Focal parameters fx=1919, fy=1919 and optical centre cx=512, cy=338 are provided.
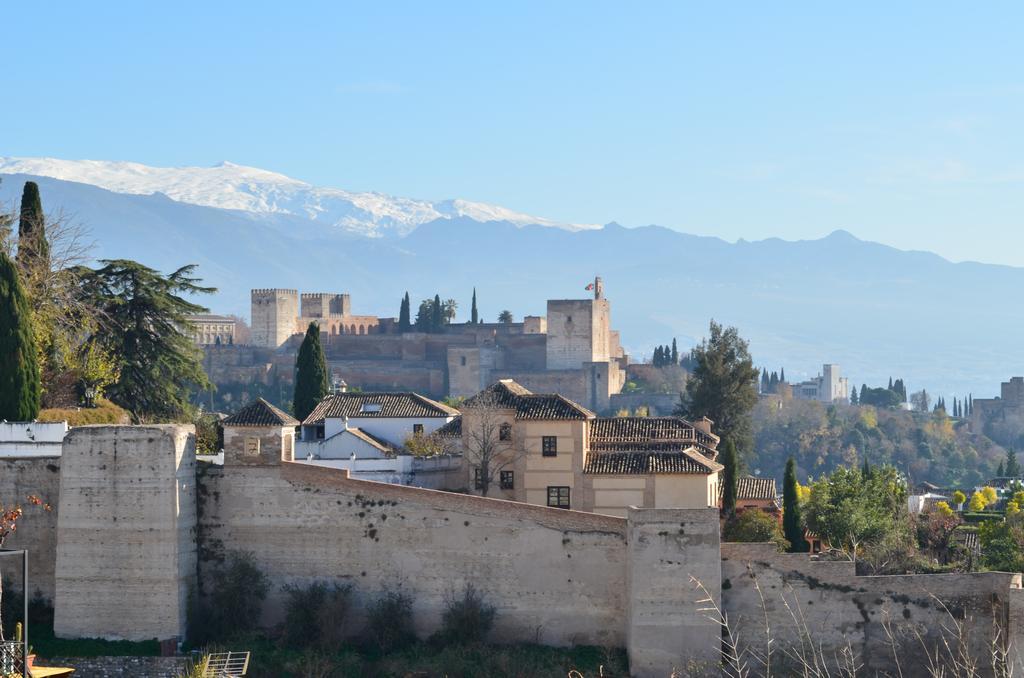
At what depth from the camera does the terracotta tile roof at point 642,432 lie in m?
40.6

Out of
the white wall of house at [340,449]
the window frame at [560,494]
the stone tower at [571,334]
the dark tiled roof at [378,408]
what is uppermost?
the stone tower at [571,334]

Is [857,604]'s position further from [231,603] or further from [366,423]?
[366,423]

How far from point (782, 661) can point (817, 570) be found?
172 centimetres

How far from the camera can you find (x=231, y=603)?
A: 34094 millimetres

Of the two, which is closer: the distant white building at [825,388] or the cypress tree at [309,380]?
the cypress tree at [309,380]

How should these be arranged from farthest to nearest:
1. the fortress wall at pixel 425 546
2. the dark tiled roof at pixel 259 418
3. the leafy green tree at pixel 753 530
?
1. the leafy green tree at pixel 753 530
2. the dark tiled roof at pixel 259 418
3. the fortress wall at pixel 425 546

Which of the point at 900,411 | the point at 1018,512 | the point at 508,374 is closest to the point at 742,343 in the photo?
the point at 1018,512

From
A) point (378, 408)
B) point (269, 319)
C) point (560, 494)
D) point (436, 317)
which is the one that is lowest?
point (560, 494)

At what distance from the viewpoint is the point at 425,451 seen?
136 ft

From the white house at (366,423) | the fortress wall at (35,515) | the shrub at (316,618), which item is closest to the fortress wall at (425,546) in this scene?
the shrub at (316,618)

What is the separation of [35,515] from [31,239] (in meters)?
11.1

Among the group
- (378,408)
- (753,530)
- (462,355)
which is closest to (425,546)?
(753,530)

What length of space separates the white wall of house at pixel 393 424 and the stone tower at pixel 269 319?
2639 inches

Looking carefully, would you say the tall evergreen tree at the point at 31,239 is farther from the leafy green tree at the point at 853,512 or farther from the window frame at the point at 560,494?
the leafy green tree at the point at 853,512
